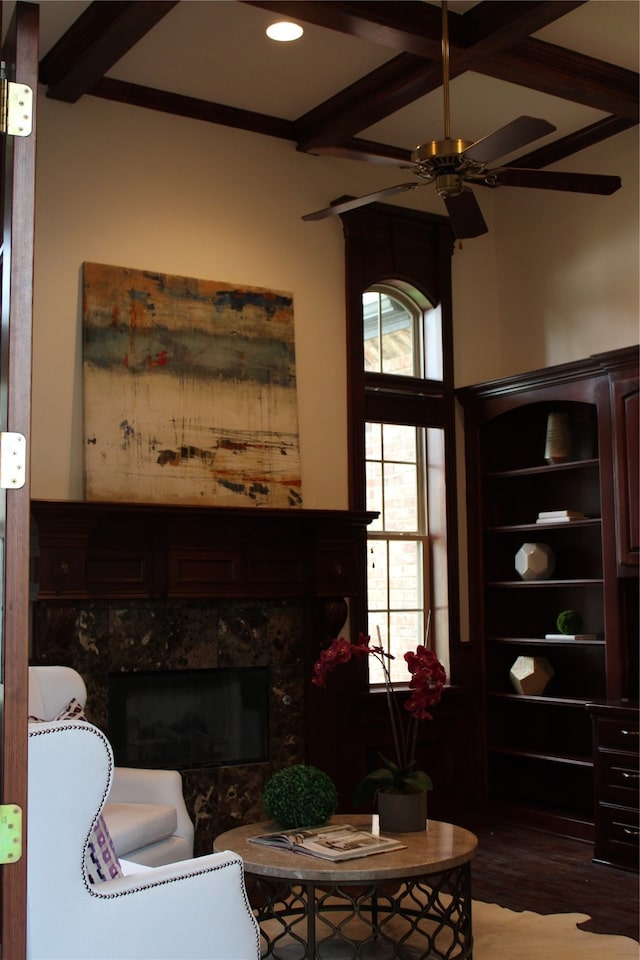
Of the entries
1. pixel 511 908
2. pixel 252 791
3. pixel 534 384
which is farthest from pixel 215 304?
pixel 511 908

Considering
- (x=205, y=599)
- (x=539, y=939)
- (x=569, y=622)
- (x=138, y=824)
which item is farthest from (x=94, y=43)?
(x=539, y=939)

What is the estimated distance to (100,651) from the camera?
492 cm

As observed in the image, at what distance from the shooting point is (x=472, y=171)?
367 centimetres

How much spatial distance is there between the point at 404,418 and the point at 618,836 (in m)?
2.54

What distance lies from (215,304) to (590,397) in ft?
6.68

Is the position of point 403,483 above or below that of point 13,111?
below

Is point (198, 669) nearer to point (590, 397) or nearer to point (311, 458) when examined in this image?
point (311, 458)

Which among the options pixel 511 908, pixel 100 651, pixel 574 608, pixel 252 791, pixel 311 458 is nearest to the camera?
pixel 511 908

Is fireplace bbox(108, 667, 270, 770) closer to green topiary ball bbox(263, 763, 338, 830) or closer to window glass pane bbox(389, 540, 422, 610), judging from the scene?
window glass pane bbox(389, 540, 422, 610)

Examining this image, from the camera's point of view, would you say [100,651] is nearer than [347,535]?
Yes

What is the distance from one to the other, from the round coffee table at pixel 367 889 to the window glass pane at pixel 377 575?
87.8 inches

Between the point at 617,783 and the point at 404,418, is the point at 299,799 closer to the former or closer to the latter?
the point at 617,783

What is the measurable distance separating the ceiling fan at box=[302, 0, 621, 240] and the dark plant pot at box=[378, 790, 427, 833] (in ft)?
6.86

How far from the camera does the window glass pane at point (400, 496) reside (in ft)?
20.4
